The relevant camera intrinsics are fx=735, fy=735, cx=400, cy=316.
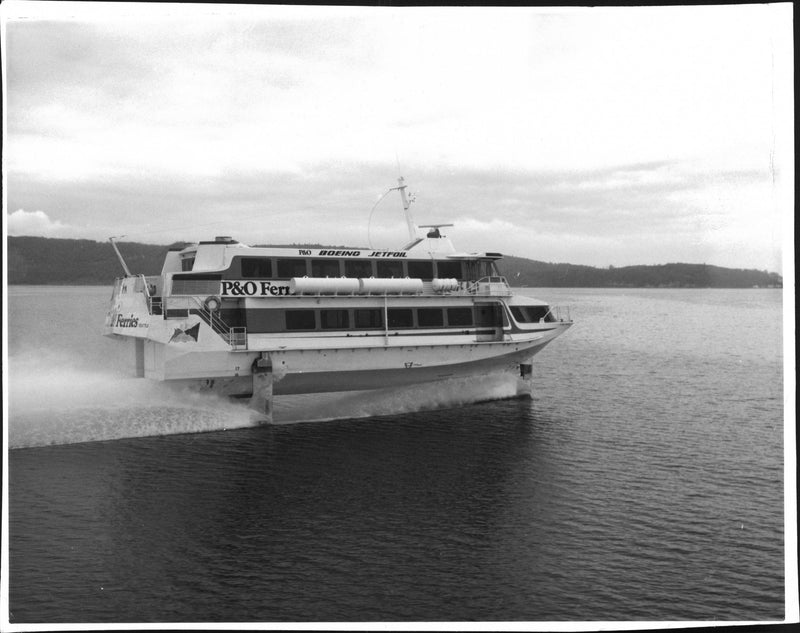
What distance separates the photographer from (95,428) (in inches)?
1133


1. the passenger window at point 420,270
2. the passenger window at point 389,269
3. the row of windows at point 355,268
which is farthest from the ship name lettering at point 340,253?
the passenger window at point 420,270

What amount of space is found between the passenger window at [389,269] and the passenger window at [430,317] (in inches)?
82.7

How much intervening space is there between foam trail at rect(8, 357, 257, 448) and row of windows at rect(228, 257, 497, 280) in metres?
5.95

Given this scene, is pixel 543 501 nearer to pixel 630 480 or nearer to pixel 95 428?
pixel 630 480

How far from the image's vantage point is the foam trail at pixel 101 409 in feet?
92.2

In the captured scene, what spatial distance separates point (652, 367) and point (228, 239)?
121 feet

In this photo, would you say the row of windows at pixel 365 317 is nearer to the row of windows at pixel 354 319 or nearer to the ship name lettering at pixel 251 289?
the row of windows at pixel 354 319

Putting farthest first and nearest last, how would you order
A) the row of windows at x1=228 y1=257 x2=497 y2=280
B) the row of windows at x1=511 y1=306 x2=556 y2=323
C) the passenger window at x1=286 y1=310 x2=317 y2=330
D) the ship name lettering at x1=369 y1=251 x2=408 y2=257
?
the row of windows at x1=511 y1=306 x2=556 y2=323 < the ship name lettering at x1=369 y1=251 x2=408 y2=257 < the passenger window at x1=286 y1=310 x2=317 y2=330 < the row of windows at x1=228 y1=257 x2=497 y2=280

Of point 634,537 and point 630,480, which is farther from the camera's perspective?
point 630,480

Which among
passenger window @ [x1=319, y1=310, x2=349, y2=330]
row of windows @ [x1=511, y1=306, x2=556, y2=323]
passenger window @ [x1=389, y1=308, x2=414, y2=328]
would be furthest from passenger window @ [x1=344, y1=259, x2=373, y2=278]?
row of windows @ [x1=511, y1=306, x2=556, y2=323]

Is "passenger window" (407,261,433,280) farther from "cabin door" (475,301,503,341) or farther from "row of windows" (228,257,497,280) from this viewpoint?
"cabin door" (475,301,503,341)

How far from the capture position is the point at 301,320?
33094 mm

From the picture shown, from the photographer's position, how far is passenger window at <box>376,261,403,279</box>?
3529cm

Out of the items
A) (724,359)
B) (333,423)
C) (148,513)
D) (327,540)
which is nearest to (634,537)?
(327,540)
